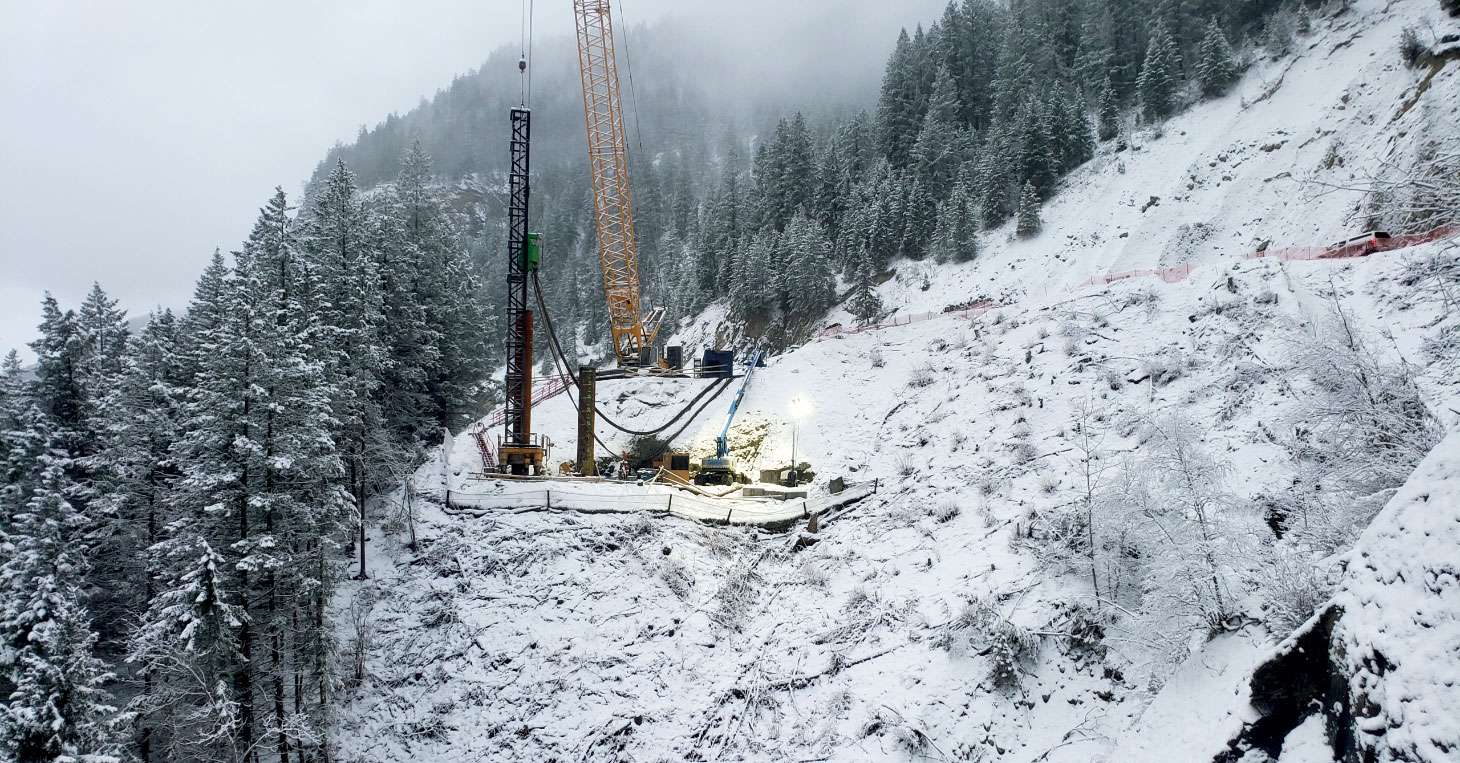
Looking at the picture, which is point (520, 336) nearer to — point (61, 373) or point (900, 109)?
point (61, 373)

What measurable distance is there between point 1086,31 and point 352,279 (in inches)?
2645

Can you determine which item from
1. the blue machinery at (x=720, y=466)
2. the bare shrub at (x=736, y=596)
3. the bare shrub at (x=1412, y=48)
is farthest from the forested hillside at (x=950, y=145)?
the bare shrub at (x=736, y=596)

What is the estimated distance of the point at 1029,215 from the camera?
48.9 metres

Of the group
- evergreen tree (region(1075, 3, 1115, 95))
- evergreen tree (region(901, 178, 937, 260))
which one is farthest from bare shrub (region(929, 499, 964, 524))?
evergreen tree (region(1075, 3, 1115, 95))

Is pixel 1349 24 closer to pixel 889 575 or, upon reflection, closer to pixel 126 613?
pixel 889 575

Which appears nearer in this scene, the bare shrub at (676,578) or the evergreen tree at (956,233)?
the bare shrub at (676,578)

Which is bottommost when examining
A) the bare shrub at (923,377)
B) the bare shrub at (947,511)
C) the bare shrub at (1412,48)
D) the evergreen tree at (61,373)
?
the bare shrub at (947,511)

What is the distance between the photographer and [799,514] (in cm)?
2400

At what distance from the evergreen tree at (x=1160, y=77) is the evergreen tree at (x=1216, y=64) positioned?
225cm

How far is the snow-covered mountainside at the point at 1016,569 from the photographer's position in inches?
315

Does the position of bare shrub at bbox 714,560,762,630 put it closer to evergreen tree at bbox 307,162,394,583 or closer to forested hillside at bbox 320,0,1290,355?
evergreen tree at bbox 307,162,394,583

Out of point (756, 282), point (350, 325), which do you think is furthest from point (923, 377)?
point (756, 282)

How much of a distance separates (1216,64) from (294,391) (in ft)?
208

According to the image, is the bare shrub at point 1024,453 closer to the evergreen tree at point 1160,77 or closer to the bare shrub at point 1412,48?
the bare shrub at point 1412,48
